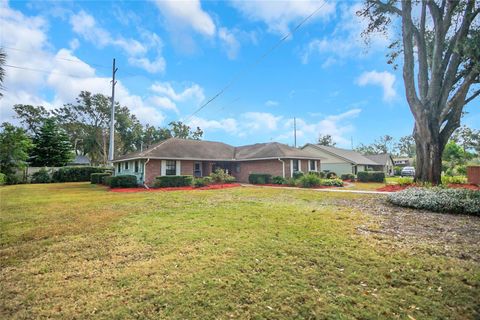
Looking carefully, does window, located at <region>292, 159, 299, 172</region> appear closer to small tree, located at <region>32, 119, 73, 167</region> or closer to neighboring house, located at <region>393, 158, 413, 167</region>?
small tree, located at <region>32, 119, 73, 167</region>

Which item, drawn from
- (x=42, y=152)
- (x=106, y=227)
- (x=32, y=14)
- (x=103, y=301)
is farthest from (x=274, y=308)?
(x=42, y=152)

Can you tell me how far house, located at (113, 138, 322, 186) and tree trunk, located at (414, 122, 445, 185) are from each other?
9.88 meters

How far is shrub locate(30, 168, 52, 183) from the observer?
78.9 ft

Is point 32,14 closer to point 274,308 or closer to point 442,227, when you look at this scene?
point 274,308

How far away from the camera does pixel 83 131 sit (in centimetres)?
4247

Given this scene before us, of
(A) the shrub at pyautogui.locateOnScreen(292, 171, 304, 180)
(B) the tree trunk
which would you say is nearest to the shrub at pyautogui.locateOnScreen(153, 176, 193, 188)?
(A) the shrub at pyautogui.locateOnScreen(292, 171, 304, 180)

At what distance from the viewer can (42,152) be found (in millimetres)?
31000

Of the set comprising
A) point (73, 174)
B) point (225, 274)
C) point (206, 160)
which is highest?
point (206, 160)

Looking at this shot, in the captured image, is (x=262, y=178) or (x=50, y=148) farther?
(x=50, y=148)

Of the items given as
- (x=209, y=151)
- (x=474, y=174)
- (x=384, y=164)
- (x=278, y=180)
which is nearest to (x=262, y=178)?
(x=278, y=180)

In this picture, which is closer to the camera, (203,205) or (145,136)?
(203,205)

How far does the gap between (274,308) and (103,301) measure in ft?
7.39

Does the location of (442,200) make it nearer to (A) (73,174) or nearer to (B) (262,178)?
(B) (262,178)

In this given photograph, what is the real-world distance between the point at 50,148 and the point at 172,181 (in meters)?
25.2
